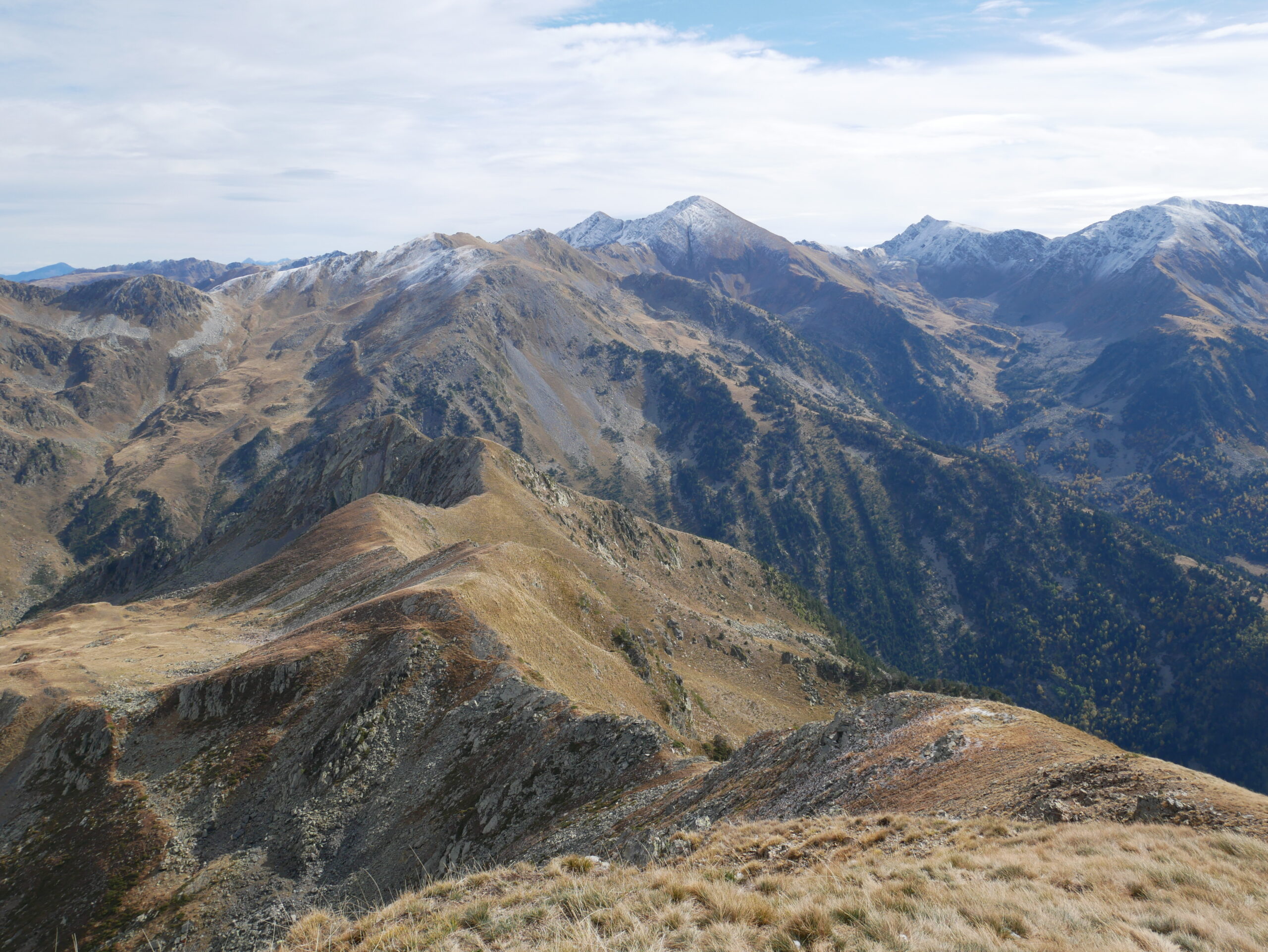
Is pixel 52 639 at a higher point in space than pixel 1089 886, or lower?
lower

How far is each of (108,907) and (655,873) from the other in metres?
38.5

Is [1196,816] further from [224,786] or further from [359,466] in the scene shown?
[359,466]

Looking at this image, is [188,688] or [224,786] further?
[188,688]

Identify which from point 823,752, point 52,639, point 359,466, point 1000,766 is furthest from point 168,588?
point 1000,766

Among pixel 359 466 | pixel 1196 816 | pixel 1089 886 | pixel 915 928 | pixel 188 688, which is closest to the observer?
pixel 915 928

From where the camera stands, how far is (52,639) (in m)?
81.2

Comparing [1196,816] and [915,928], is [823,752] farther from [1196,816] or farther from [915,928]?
[915,928]

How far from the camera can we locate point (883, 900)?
49.0ft

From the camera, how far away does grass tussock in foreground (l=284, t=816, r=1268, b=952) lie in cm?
1325

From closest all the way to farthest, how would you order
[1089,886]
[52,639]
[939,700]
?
[1089,886], [939,700], [52,639]

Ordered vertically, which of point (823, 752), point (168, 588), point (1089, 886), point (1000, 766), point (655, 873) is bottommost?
point (168, 588)

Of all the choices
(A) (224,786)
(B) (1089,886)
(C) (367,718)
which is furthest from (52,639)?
(B) (1089,886)

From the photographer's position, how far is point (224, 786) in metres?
44.2

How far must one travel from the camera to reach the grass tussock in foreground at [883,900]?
522 inches
